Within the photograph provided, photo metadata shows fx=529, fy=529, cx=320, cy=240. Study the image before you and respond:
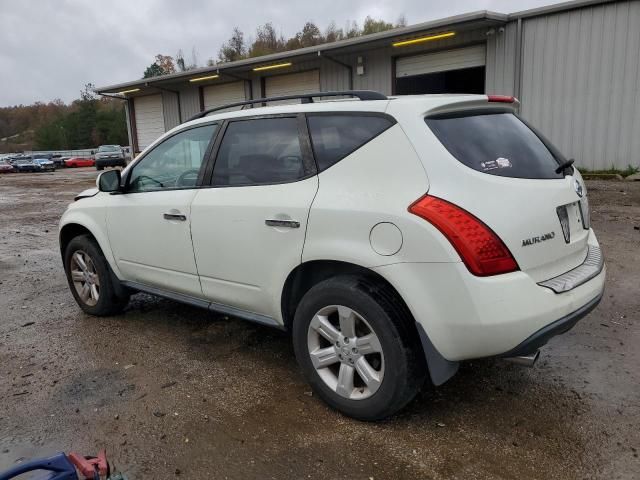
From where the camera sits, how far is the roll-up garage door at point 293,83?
18.1 m

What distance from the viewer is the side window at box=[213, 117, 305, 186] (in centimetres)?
331

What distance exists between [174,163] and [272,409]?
6.90ft

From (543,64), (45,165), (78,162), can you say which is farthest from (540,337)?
(78,162)

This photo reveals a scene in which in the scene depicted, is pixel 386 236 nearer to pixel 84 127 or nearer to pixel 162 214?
pixel 162 214

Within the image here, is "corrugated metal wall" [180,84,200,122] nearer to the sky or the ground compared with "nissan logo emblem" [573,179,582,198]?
nearer to the sky

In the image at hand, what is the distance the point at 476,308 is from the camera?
248cm

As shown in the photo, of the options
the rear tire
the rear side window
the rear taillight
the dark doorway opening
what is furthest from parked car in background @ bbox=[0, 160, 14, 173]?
the rear taillight

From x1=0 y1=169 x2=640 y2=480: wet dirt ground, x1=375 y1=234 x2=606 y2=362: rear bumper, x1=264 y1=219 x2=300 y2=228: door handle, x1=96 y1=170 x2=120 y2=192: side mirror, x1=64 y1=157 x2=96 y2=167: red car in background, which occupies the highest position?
x1=96 y1=170 x2=120 y2=192: side mirror

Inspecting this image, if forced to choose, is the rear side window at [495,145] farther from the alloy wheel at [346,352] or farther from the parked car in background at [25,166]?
the parked car in background at [25,166]

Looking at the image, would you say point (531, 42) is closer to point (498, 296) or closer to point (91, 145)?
point (498, 296)

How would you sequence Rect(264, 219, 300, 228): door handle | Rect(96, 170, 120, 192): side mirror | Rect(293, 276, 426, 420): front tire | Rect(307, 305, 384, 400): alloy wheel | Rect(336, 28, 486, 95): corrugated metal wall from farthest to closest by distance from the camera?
Rect(336, 28, 486, 95): corrugated metal wall
Rect(96, 170, 120, 192): side mirror
Rect(264, 219, 300, 228): door handle
Rect(307, 305, 384, 400): alloy wheel
Rect(293, 276, 426, 420): front tire

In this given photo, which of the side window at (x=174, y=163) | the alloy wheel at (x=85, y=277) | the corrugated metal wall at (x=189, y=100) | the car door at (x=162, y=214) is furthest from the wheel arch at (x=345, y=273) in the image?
the corrugated metal wall at (x=189, y=100)

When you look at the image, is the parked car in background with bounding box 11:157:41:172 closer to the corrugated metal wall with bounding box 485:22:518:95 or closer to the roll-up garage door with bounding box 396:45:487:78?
the roll-up garage door with bounding box 396:45:487:78

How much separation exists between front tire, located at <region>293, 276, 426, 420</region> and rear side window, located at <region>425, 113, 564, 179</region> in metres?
0.83
